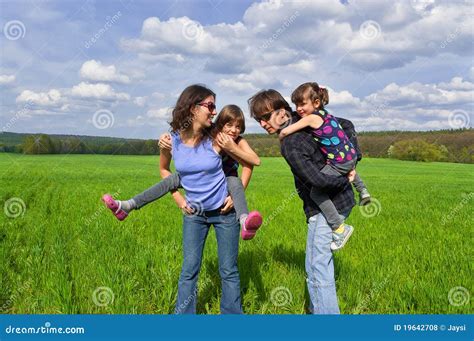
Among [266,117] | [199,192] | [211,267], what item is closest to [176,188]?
[199,192]

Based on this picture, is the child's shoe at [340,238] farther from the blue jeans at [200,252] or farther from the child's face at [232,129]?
the child's face at [232,129]

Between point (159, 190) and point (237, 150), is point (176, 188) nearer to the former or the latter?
point (159, 190)

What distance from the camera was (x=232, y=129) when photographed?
334 centimetres

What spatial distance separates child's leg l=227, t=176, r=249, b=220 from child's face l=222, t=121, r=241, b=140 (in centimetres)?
39

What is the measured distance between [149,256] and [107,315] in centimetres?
150

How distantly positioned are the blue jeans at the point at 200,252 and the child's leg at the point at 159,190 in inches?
14.1

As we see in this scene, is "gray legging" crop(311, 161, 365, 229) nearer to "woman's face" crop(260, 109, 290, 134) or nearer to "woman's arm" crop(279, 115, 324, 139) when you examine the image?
"woman's arm" crop(279, 115, 324, 139)

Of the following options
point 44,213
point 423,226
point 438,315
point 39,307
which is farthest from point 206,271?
point 44,213

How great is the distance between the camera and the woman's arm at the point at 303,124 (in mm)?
3152

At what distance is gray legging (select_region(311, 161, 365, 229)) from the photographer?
10.5 feet

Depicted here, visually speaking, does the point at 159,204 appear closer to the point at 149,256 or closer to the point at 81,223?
the point at 81,223

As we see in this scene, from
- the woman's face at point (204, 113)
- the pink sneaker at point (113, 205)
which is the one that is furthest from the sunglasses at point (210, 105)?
the pink sneaker at point (113, 205)

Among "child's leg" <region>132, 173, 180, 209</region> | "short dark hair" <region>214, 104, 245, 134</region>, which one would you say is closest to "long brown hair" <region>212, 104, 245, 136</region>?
"short dark hair" <region>214, 104, 245, 134</region>

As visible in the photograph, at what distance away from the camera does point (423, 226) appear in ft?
26.3
